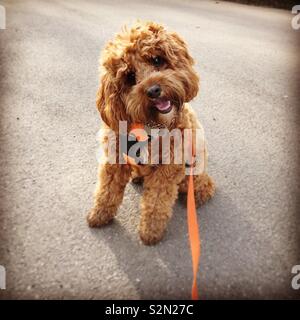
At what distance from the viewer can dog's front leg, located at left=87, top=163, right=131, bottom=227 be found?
2.89 meters

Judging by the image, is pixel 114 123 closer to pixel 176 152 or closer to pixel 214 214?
pixel 176 152

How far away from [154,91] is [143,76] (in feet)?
0.52

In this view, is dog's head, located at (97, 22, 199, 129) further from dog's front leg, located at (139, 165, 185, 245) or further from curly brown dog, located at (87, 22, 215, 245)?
dog's front leg, located at (139, 165, 185, 245)

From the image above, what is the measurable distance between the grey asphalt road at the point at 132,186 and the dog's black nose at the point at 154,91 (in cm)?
124

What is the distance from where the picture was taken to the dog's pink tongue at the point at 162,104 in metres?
2.43

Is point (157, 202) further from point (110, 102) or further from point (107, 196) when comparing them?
point (110, 102)

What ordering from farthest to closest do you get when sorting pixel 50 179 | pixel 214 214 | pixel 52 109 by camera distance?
pixel 52 109
pixel 50 179
pixel 214 214

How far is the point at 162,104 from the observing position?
2.45 metres

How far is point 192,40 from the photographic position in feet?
22.6

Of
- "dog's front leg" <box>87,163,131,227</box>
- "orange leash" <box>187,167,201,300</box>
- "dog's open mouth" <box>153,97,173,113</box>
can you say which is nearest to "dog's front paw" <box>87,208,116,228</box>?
"dog's front leg" <box>87,163,131,227</box>

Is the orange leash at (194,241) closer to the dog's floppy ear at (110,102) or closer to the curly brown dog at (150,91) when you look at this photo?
the curly brown dog at (150,91)

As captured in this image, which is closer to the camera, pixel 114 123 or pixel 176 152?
pixel 114 123

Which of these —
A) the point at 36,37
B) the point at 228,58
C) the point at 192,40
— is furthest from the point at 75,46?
the point at 228,58
